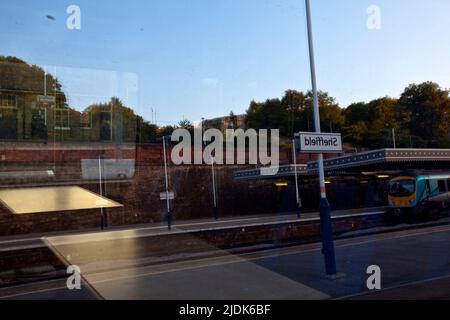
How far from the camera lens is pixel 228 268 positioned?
1195cm

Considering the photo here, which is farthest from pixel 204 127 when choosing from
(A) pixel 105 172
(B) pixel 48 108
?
(B) pixel 48 108

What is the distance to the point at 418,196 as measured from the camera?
26.8 metres

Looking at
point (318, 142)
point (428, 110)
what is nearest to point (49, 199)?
point (318, 142)

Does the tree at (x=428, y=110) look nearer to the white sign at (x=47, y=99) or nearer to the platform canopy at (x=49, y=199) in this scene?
the platform canopy at (x=49, y=199)

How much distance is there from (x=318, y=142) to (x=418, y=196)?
18.3m

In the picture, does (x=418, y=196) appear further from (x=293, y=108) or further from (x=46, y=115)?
(x=46, y=115)

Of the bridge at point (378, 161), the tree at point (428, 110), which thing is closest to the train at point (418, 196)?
the bridge at point (378, 161)

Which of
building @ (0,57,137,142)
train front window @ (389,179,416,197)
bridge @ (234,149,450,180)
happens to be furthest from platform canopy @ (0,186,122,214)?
train front window @ (389,179,416,197)

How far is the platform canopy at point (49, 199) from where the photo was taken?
83.6 feet

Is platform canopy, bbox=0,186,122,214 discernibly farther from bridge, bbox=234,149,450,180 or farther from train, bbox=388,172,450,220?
train, bbox=388,172,450,220

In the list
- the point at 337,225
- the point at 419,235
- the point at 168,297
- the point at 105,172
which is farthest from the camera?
the point at 105,172

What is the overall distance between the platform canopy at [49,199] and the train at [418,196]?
16.6 meters
